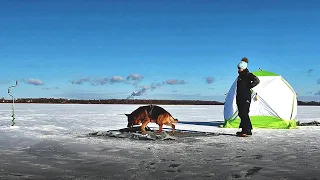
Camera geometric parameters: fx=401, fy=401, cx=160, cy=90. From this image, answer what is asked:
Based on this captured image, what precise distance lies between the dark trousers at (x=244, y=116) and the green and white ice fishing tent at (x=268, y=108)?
3.57 metres

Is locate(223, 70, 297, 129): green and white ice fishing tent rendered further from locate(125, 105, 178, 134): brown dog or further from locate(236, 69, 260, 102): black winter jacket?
locate(125, 105, 178, 134): brown dog

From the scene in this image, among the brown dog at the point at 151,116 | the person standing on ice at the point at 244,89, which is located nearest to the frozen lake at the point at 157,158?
the brown dog at the point at 151,116

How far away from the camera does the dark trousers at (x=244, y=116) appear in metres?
12.6

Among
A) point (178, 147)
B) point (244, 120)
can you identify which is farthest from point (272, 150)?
point (244, 120)

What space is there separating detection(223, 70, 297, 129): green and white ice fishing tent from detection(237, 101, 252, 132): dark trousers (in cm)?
357

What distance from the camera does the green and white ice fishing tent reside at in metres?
16.5

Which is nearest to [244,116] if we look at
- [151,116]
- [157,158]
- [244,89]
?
[244,89]

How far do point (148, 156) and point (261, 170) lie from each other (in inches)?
94.4

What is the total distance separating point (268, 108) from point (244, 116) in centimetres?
425

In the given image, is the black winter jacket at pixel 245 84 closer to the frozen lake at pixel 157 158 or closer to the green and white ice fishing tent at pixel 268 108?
the frozen lake at pixel 157 158

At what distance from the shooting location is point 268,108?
1658 cm

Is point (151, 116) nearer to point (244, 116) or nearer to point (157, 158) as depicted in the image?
point (244, 116)

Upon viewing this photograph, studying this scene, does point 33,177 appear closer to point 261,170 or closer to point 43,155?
point 43,155

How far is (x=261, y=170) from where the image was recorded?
21.4 ft
